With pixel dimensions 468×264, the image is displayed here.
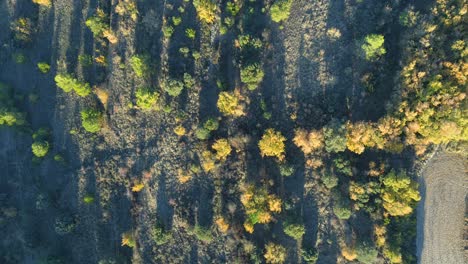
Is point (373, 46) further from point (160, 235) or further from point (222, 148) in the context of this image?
point (160, 235)

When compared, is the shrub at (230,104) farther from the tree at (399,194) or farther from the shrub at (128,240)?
the shrub at (128,240)

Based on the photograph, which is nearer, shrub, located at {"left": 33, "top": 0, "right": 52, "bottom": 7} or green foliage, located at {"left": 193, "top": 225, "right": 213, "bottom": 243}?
green foliage, located at {"left": 193, "top": 225, "right": 213, "bottom": 243}

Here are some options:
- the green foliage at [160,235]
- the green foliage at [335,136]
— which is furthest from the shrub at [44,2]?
the green foliage at [335,136]

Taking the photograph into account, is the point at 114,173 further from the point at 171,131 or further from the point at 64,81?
the point at 64,81

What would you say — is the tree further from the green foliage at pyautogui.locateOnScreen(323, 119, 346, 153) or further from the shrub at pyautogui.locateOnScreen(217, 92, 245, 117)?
the shrub at pyautogui.locateOnScreen(217, 92, 245, 117)

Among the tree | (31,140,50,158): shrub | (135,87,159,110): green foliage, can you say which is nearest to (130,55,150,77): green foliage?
(135,87,159,110): green foliage

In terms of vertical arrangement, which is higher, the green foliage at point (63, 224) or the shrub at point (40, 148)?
the shrub at point (40, 148)
